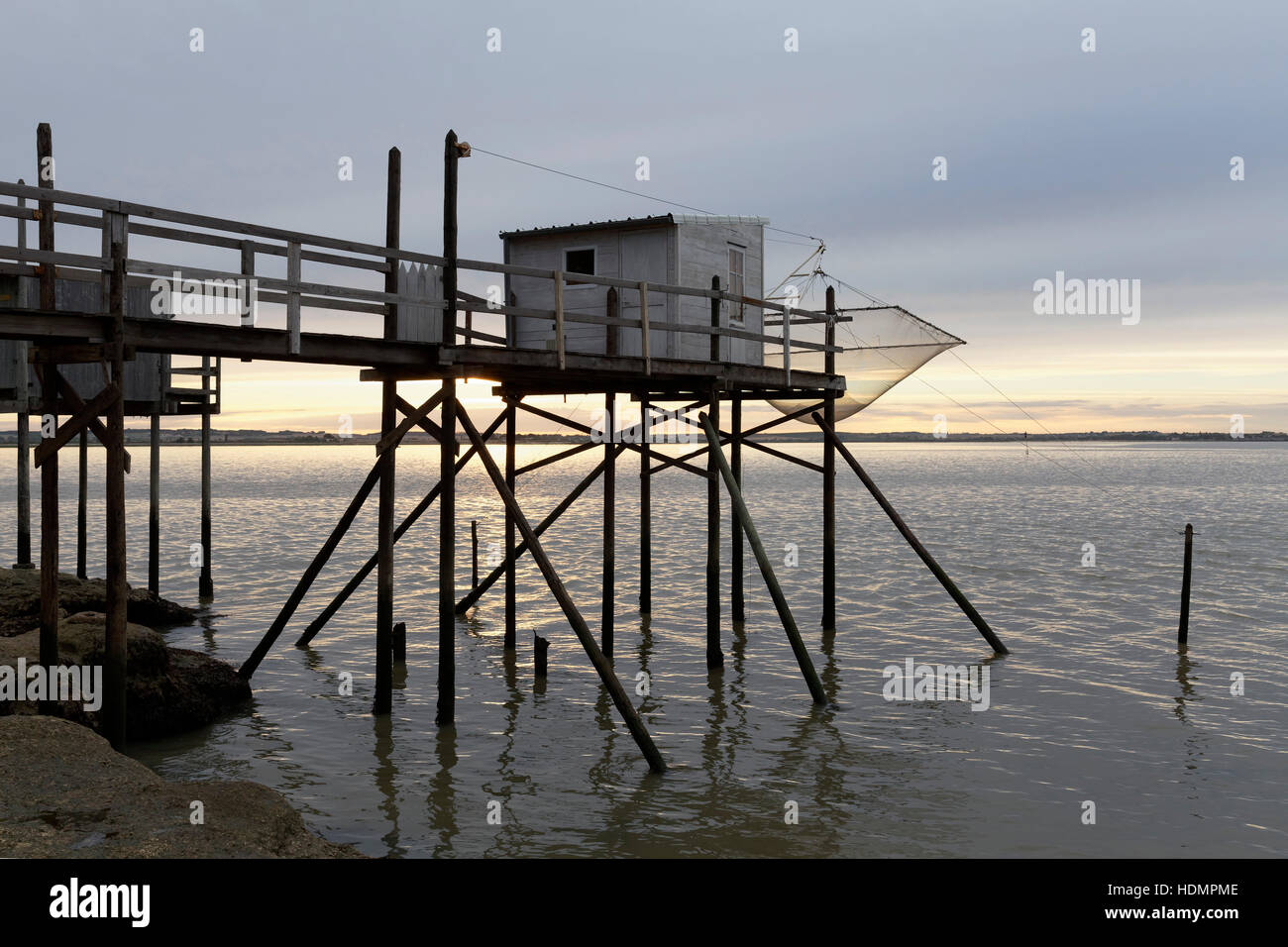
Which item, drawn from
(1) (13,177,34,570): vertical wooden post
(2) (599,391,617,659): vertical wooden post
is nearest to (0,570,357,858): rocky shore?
(2) (599,391,617,659): vertical wooden post

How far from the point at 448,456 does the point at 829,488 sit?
9.48 metres

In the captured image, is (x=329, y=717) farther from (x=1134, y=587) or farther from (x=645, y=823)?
(x=1134, y=587)

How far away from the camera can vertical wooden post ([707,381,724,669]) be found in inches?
630

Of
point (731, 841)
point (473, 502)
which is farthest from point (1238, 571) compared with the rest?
point (473, 502)

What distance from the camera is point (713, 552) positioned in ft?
54.5

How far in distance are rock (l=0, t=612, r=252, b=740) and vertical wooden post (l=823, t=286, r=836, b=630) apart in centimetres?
1088

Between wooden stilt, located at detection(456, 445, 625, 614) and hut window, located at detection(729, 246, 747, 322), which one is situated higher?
hut window, located at detection(729, 246, 747, 322)

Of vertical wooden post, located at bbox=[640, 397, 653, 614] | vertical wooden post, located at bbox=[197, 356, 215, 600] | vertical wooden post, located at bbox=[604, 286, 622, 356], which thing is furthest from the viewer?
vertical wooden post, located at bbox=[197, 356, 215, 600]

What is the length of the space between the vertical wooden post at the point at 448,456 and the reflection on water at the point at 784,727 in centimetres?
67

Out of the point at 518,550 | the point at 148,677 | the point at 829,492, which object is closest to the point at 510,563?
the point at 518,550

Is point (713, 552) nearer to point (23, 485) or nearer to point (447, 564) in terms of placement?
point (447, 564)

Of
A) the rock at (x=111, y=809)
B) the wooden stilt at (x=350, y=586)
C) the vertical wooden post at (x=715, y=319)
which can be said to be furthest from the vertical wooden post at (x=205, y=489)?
the rock at (x=111, y=809)

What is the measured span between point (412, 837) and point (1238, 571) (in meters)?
27.9

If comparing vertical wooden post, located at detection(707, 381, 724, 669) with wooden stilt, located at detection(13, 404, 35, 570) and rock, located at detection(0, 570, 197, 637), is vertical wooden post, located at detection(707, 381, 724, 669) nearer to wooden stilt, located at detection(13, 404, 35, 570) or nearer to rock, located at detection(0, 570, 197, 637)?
rock, located at detection(0, 570, 197, 637)
